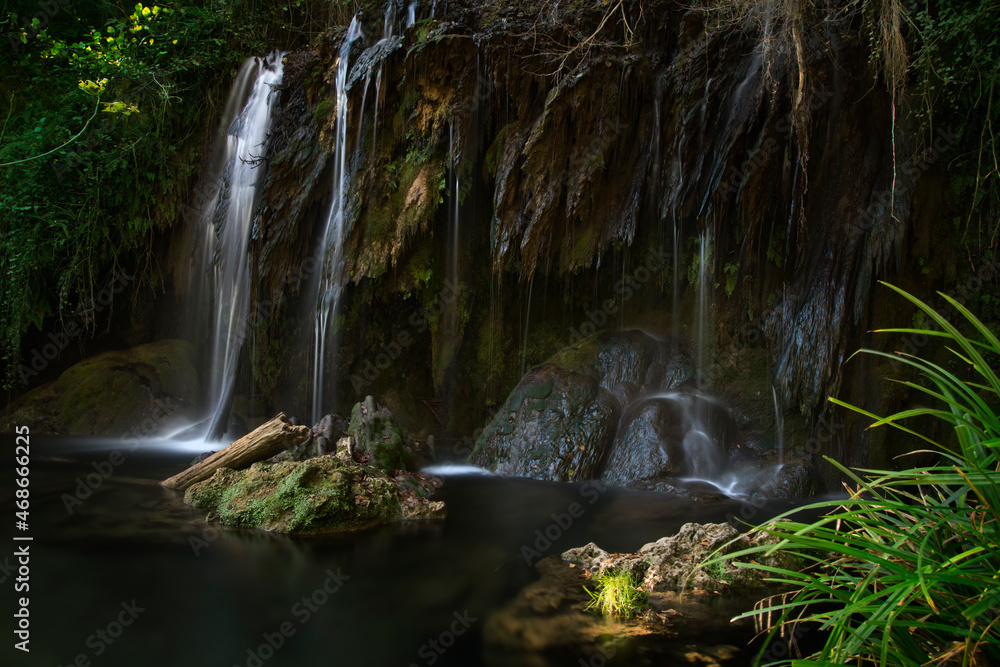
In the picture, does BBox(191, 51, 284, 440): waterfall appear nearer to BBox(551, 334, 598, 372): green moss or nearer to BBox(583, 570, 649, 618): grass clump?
BBox(551, 334, 598, 372): green moss

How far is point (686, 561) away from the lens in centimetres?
391

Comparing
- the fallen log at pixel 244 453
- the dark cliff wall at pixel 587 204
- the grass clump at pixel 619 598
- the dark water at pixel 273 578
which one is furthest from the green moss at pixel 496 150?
the grass clump at pixel 619 598

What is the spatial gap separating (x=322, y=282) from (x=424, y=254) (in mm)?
1482

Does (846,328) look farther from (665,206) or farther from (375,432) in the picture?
(375,432)

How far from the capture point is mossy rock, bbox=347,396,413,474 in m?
6.20

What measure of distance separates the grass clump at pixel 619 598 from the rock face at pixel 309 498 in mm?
2142

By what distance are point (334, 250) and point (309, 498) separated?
4.28m

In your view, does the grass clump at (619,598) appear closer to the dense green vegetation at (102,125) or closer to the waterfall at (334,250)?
the dense green vegetation at (102,125)

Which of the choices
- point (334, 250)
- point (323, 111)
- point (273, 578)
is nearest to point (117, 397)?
point (334, 250)

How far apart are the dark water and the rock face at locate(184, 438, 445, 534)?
18 cm

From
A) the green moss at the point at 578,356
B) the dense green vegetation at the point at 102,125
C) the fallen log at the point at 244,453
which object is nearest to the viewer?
the fallen log at the point at 244,453

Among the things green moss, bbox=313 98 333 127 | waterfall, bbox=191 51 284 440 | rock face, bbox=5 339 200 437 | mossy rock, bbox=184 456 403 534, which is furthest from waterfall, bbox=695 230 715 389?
rock face, bbox=5 339 200 437

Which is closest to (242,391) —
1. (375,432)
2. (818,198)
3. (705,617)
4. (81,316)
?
(81,316)

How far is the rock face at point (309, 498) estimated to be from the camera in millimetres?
4875
